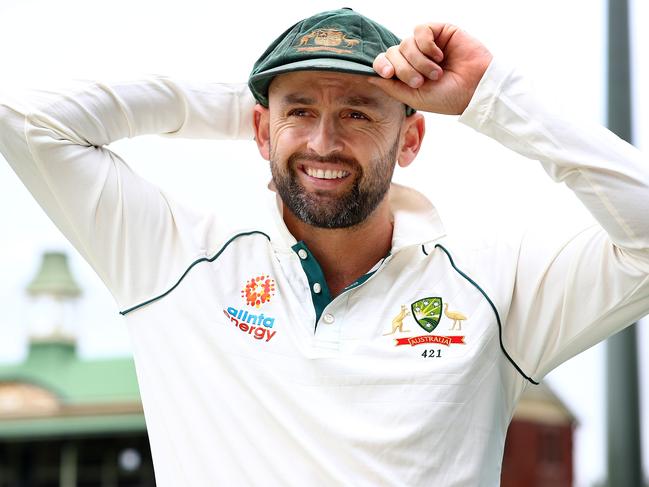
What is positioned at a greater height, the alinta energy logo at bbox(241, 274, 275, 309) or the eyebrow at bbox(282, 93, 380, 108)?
the eyebrow at bbox(282, 93, 380, 108)

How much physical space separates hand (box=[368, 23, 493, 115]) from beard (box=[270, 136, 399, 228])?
25 centimetres

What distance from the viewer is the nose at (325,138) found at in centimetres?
311

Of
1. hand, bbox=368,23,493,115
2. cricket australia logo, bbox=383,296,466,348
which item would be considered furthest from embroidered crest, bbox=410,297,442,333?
hand, bbox=368,23,493,115

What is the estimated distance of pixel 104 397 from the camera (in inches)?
754

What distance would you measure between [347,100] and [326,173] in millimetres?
204

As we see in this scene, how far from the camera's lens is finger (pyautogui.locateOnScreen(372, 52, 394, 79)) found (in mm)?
3014

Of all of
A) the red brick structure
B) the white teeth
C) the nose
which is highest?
the nose

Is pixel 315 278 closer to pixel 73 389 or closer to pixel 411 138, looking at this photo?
pixel 411 138

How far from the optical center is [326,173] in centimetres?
314

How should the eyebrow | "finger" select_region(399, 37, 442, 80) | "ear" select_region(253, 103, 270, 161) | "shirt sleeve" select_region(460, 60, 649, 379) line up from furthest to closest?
1. "ear" select_region(253, 103, 270, 161)
2. the eyebrow
3. "finger" select_region(399, 37, 442, 80)
4. "shirt sleeve" select_region(460, 60, 649, 379)

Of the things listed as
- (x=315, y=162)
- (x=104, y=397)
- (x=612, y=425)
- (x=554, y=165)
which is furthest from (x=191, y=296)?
(x=104, y=397)

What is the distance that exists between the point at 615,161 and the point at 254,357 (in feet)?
3.37

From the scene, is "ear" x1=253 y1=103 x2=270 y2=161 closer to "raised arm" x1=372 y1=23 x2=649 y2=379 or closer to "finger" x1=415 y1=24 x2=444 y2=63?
"raised arm" x1=372 y1=23 x2=649 y2=379

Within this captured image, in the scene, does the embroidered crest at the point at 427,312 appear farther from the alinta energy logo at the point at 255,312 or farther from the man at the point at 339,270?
the alinta energy logo at the point at 255,312
